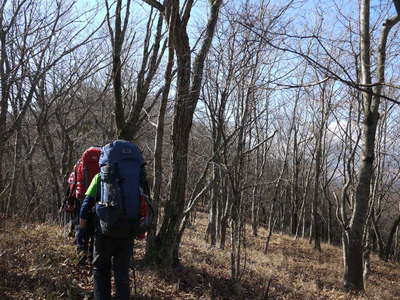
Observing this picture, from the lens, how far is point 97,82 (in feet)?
43.2

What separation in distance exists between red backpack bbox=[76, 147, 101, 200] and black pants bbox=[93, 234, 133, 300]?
1.10m

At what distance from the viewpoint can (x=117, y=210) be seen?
314cm

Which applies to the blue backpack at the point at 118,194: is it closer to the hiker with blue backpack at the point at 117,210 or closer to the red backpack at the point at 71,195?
the hiker with blue backpack at the point at 117,210

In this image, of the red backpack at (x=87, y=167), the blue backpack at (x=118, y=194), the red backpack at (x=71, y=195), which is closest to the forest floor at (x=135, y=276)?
the red backpack at (x=71, y=195)

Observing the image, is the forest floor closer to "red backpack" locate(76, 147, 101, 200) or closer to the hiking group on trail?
the hiking group on trail

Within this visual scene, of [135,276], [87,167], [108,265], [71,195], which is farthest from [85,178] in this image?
[135,276]

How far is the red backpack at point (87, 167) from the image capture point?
4.26 m

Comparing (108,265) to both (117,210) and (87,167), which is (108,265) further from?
(87,167)

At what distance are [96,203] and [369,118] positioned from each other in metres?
5.86

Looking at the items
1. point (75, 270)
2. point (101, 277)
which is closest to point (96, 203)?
point (101, 277)

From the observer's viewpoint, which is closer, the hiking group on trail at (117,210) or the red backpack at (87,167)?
the hiking group on trail at (117,210)

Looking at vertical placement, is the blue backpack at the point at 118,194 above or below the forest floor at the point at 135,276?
above

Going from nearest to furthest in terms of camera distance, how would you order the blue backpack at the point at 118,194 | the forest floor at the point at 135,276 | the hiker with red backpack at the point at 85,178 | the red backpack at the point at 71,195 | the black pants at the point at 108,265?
the blue backpack at the point at 118,194
the black pants at the point at 108,265
the forest floor at the point at 135,276
the hiker with red backpack at the point at 85,178
the red backpack at the point at 71,195

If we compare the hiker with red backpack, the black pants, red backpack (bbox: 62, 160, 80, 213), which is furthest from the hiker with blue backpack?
red backpack (bbox: 62, 160, 80, 213)
